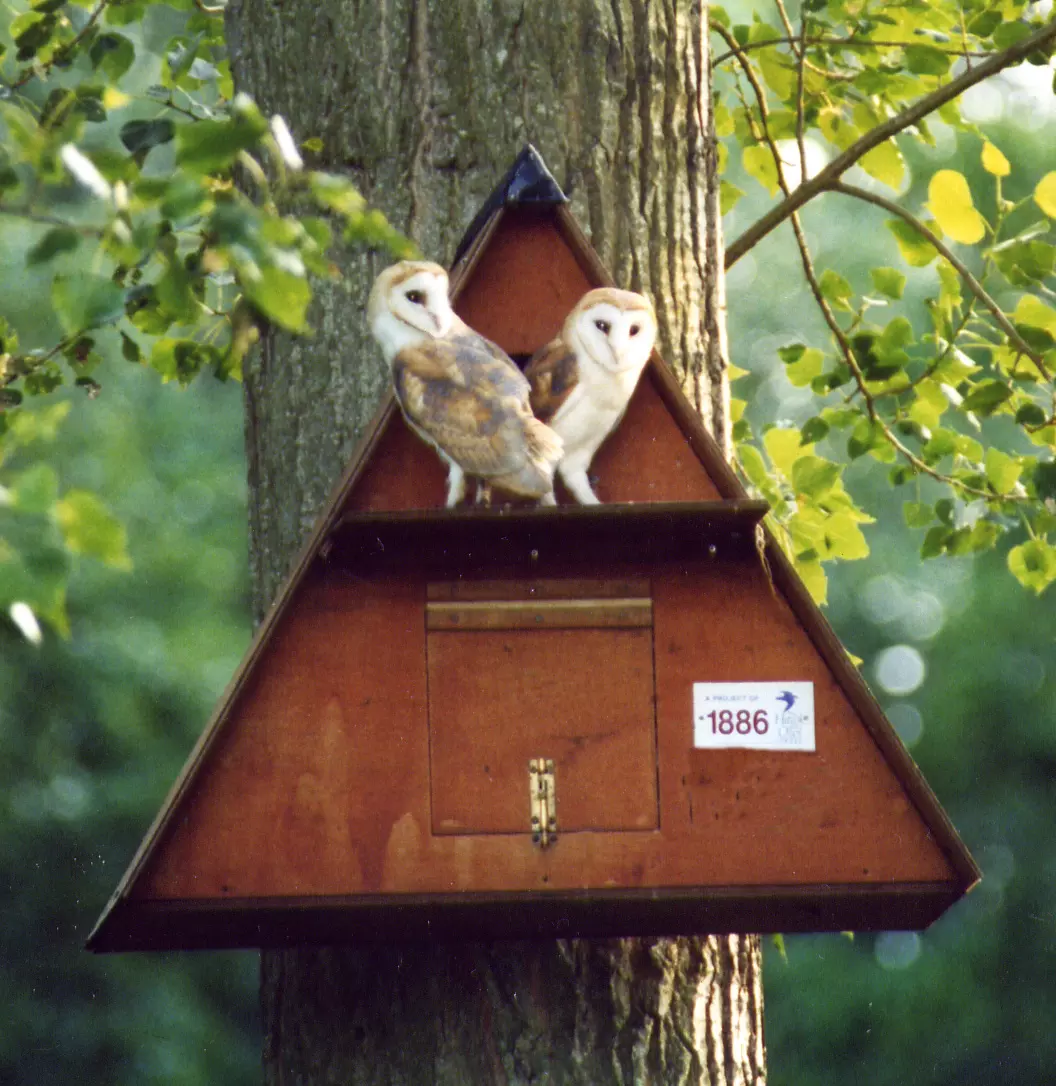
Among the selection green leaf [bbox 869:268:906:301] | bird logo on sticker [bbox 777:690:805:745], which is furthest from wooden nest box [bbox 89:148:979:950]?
green leaf [bbox 869:268:906:301]

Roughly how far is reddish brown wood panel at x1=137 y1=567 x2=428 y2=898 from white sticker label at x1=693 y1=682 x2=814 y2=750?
290 mm

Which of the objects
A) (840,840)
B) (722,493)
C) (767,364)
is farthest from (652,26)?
(767,364)

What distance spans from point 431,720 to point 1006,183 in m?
8.33

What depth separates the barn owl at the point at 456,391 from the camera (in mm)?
1815

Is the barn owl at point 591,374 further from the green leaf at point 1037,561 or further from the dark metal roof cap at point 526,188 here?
the green leaf at point 1037,561

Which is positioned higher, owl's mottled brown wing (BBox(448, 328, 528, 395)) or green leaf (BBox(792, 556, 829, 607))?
green leaf (BBox(792, 556, 829, 607))

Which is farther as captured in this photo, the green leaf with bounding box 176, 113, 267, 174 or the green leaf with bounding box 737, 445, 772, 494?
the green leaf with bounding box 737, 445, 772, 494

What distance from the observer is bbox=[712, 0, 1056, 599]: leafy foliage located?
2.65 meters

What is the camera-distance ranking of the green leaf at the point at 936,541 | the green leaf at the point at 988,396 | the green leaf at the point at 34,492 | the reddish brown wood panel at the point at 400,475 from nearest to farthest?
the green leaf at the point at 34,492, the reddish brown wood panel at the point at 400,475, the green leaf at the point at 988,396, the green leaf at the point at 936,541

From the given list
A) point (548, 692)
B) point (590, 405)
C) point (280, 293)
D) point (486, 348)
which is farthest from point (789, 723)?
point (280, 293)

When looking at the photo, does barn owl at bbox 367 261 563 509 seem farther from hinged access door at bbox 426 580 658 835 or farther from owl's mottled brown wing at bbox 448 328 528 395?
hinged access door at bbox 426 580 658 835

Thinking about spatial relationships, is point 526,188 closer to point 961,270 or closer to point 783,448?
point 961,270

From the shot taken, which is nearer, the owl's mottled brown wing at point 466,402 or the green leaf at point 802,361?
the owl's mottled brown wing at point 466,402

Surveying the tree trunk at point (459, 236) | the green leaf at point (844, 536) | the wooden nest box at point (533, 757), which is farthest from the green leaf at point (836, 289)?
the wooden nest box at point (533, 757)
